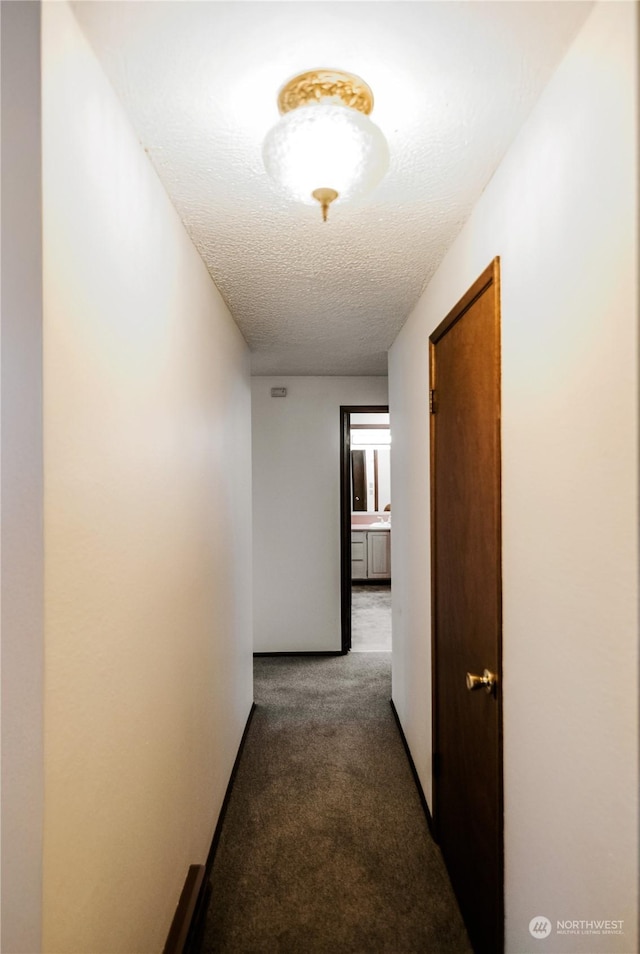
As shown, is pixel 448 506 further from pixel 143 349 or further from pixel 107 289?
pixel 107 289

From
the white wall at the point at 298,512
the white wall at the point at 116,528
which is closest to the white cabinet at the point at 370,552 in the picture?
the white wall at the point at 298,512

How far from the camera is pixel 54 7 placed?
0.81 m

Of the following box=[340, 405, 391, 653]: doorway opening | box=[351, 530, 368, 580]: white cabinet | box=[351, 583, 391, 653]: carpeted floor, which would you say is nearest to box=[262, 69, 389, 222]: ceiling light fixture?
box=[351, 583, 391, 653]: carpeted floor

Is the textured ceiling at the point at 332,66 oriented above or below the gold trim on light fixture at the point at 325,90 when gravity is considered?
above

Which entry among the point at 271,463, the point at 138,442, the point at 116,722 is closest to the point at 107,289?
the point at 138,442

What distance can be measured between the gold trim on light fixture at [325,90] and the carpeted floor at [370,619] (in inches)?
164

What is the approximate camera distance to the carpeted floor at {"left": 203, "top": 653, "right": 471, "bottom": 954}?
163cm

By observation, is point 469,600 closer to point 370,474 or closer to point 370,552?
point 370,552

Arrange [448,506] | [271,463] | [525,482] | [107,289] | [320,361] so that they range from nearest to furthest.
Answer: [107,289] → [525,482] → [448,506] → [320,361] → [271,463]

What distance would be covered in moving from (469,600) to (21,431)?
4.63ft

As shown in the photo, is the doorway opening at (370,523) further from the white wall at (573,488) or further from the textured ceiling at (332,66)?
the white wall at (573,488)

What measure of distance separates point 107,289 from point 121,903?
1.39 metres

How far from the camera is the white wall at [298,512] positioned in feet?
13.9

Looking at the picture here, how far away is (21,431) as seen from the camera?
0.77 metres
